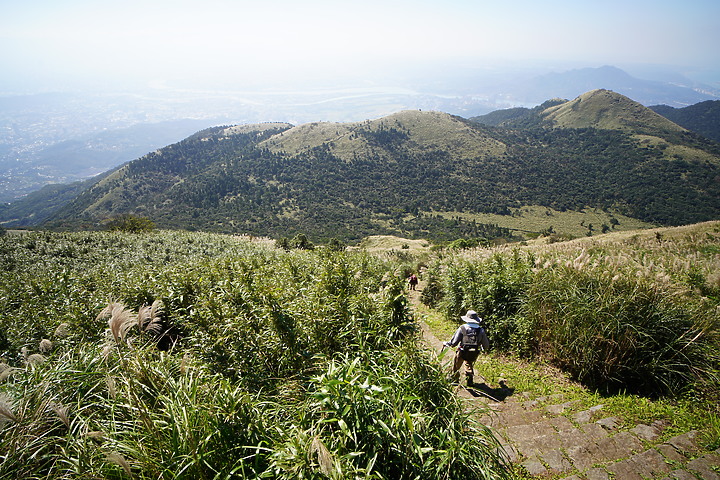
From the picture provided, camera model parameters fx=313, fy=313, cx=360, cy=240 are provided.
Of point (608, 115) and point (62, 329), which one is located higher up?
point (608, 115)

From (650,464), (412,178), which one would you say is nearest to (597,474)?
(650,464)

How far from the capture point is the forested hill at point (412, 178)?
9900 cm

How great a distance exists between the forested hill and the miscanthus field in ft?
255

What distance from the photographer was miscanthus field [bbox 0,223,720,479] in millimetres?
2484

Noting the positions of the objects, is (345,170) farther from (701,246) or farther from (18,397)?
(18,397)

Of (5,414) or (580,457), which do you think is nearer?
(5,414)

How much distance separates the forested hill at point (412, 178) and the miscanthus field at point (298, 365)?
77.6 metres

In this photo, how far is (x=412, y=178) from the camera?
12912 cm

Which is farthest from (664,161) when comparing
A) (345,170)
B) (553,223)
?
(345,170)

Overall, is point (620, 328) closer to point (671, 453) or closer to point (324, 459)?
point (671, 453)

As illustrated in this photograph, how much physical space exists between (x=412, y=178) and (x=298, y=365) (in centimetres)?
12978

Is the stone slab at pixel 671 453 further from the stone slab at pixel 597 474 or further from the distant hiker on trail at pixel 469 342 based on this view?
the distant hiker on trail at pixel 469 342

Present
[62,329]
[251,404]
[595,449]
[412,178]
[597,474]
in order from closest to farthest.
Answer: [251,404], [597,474], [595,449], [62,329], [412,178]

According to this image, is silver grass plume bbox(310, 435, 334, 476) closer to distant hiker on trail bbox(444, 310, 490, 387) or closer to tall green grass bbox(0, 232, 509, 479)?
tall green grass bbox(0, 232, 509, 479)
